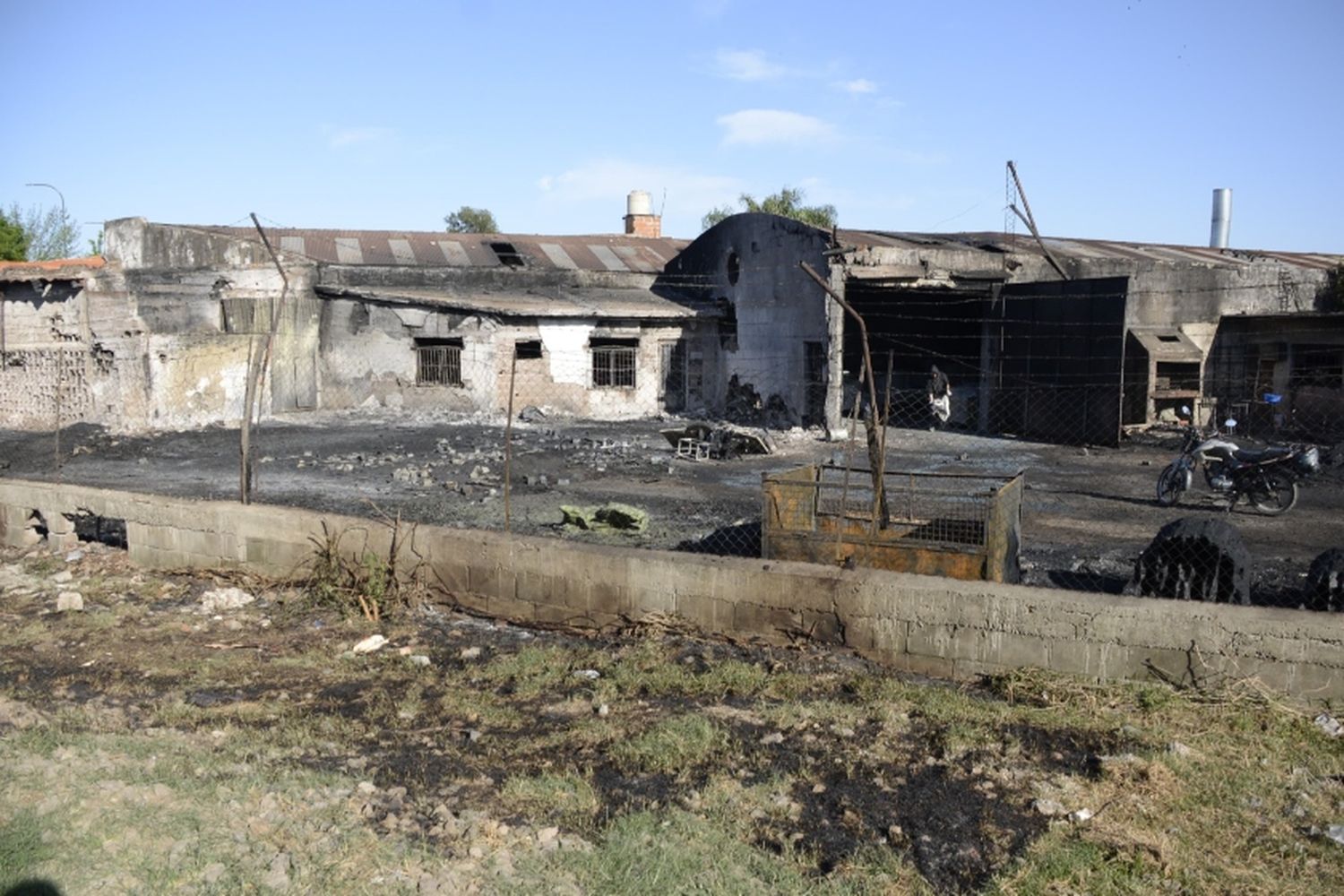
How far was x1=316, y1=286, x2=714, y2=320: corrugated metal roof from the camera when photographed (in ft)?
71.9

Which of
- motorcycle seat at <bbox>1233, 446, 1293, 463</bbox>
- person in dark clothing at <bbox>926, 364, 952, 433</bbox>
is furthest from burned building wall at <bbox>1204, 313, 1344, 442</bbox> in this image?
motorcycle seat at <bbox>1233, 446, 1293, 463</bbox>

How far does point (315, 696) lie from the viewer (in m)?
6.56

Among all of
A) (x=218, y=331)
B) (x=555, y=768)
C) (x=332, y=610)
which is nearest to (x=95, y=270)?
(x=218, y=331)

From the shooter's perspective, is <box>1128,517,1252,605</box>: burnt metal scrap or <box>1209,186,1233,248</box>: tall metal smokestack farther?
<box>1209,186,1233,248</box>: tall metal smokestack

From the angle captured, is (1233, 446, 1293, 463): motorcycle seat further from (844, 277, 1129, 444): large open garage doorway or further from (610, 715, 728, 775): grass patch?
(610, 715, 728, 775): grass patch

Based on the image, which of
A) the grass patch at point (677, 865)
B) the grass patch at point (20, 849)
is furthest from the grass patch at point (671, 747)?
the grass patch at point (20, 849)

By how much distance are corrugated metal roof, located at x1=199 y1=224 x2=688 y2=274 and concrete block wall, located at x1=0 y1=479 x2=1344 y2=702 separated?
1581cm

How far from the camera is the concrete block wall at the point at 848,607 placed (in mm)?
5871

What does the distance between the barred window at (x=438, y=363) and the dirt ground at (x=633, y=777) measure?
15.4 m

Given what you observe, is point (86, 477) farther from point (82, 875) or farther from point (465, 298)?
point (82, 875)

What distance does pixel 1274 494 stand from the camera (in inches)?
475

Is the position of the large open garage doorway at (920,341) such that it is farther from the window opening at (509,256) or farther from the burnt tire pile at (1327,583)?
the burnt tire pile at (1327,583)

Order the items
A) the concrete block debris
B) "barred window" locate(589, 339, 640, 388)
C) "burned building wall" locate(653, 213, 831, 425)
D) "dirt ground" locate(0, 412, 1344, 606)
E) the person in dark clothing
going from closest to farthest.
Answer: "dirt ground" locate(0, 412, 1344, 606), the concrete block debris, the person in dark clothing, "burned building wall" locate(653, 213, 831, 425), "barred window" locate(589, 339, 640, 388)

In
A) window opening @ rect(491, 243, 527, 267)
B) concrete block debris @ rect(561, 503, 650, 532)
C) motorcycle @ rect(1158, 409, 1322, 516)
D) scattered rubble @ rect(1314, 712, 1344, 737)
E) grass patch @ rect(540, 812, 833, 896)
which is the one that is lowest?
grass patch @ rect(540, 812, 833, 896)
